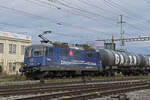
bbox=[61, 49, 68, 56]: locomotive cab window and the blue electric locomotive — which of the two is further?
bbox=[61, 49, 68, 56]: locomotive cab window

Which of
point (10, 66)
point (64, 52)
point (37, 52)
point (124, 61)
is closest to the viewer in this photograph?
point (37, 52)

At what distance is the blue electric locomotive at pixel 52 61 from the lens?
2333 cm

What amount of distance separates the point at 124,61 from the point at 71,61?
10.7 meters

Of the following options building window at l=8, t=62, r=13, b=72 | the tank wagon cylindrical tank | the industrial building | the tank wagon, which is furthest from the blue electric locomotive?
building window at l=8, t=62, r=13, b=72

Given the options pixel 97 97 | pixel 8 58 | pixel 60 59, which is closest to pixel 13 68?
pixel 8 58

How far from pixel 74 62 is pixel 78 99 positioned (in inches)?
601

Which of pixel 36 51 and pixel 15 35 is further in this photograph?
pixel 15 35

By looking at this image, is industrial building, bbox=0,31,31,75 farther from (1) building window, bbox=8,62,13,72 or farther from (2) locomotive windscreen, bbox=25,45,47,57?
(2) locomotive windscreen, bbox=25,45,47,57

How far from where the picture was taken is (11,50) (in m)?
46.7

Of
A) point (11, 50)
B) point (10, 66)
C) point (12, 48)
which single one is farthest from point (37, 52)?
point (12, 48)

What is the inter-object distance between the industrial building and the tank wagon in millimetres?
18635

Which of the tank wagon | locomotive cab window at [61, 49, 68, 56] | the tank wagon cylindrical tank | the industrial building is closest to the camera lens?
the tank wagon

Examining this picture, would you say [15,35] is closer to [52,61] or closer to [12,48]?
[12,48]

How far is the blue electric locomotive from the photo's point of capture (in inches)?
918
